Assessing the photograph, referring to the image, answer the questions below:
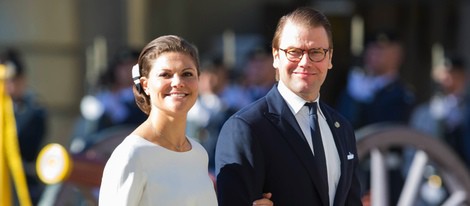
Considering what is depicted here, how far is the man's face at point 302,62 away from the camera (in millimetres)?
3062

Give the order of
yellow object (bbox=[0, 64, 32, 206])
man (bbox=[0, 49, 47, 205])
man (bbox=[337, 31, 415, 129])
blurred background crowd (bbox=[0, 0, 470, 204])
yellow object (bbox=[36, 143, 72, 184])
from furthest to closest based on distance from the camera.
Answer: blurred background crowd (bbox=[0, 0, 470, 204])
man (bbox=[0, 49, 47, 205])
man (bbox=[337, 31, 415, 129])
yellow object (bbox=[0, 64, 32, 206])
yellow object (bbox=[36, 143, 72, 184])

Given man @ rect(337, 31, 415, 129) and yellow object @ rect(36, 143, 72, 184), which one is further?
man @ rect(337, 31, 415, 129)

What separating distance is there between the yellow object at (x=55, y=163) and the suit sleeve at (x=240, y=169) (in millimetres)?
1368

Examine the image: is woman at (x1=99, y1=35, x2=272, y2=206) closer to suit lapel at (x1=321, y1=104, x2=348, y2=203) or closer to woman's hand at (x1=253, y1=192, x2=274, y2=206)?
woman's hand at (x1=253, y1=192, x2=274, y2=206)

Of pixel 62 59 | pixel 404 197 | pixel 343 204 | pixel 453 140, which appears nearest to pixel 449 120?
pixel 453 140

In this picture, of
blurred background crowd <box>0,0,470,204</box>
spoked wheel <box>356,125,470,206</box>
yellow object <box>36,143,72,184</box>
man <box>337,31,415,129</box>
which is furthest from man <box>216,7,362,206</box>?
blurred background crowd <box>0,0,470,204</box>

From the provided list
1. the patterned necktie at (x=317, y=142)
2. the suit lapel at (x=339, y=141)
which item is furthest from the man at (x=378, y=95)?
the patterned necktie at (x=317, y=142)

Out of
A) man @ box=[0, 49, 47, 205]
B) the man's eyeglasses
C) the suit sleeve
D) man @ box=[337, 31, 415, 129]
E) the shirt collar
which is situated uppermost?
the man's eyeglasses

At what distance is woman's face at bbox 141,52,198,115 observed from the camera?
2943 millimetres

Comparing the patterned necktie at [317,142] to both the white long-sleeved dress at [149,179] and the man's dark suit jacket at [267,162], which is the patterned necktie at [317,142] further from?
the white long-sleeved dress at [149,179]

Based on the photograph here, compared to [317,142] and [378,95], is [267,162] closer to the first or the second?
[317,142]

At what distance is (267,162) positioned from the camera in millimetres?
3021

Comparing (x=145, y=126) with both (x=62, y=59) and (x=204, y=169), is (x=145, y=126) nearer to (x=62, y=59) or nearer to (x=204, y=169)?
(x=204, y=169)

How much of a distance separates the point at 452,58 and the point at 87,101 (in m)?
2.39
